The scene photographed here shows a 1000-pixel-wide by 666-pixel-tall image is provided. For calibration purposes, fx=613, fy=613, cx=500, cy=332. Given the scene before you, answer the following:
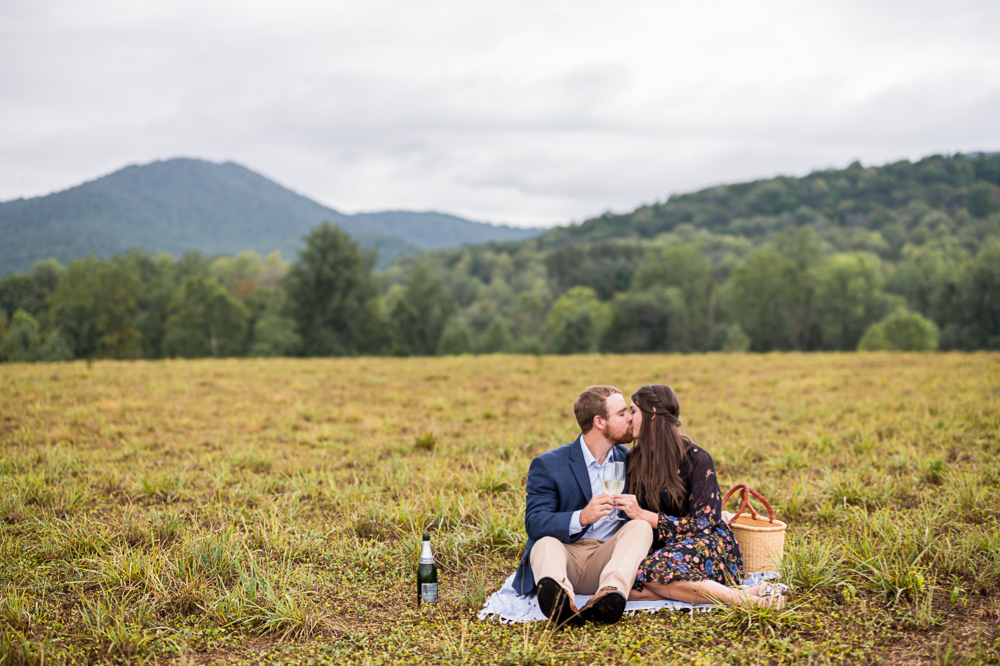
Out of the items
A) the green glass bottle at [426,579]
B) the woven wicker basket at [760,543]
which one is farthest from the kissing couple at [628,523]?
the green glass bottle at [426,579]

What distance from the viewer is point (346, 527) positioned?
20.4ft

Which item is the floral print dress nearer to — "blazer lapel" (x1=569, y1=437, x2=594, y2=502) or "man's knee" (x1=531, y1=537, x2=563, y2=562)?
"blazer lapel" (x1=569, y1=437, x2=594, y2=502)

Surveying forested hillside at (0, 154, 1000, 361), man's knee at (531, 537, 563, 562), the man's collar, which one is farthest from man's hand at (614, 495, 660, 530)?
forested hillside at (0, 154, 1000, 361)

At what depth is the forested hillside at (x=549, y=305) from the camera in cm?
5184

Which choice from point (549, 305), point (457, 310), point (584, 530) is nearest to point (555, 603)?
point (584, 530)

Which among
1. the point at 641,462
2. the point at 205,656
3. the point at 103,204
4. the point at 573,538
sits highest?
the point at 103,204

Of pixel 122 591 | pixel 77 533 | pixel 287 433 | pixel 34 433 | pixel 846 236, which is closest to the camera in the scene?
pixel 122 591

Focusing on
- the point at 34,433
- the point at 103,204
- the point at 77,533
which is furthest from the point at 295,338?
the point at 77,533

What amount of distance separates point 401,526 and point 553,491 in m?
2.04

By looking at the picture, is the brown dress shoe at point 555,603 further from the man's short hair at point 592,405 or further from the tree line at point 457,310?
the tree line at point 457,310

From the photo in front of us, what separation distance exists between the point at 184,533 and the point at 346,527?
1492 mm

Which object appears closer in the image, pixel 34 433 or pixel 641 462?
pixel 641 462

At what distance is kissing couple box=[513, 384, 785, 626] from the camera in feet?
14.4

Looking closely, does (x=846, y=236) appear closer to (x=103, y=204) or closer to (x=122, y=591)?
(x=103, y=204)
